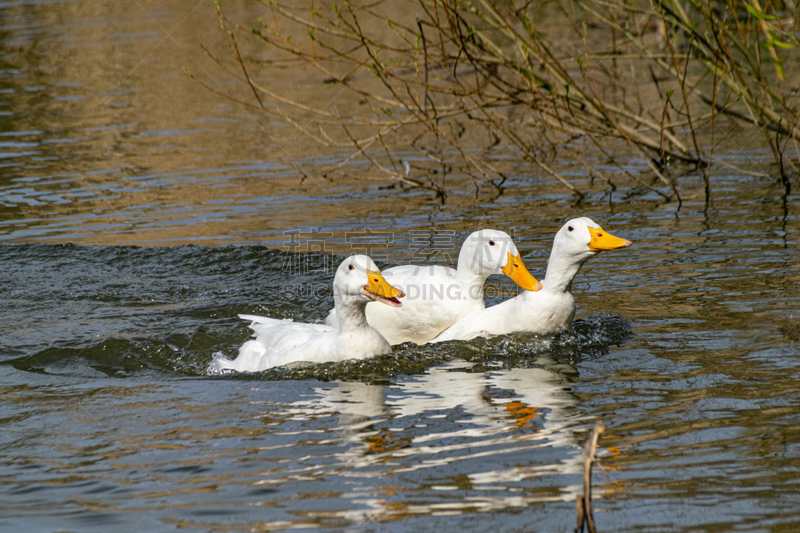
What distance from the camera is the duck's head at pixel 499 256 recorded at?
7797 millimetres

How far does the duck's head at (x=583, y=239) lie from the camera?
23.8 ft

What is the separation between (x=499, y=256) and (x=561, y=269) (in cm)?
64

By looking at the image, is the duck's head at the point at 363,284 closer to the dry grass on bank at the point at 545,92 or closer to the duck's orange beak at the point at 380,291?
the duck's orange beak at the point at 380,291

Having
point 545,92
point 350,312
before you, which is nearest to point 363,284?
point 350,312

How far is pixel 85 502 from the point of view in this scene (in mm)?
5004

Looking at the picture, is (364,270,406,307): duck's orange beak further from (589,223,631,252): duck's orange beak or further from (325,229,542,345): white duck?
(589,223,631,252): duck's orange beak

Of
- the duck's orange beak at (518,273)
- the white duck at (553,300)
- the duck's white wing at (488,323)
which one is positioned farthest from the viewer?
the duck's orange beak at (518,273)

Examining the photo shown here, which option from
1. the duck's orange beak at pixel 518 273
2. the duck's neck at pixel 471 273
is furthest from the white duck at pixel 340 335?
the duck's orange beak at pixel 518 273

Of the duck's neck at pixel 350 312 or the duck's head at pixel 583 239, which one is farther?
the duck's head at pixel 583 239

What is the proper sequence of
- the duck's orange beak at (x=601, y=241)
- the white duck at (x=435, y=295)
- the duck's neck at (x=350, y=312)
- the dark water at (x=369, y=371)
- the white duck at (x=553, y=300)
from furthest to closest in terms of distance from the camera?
the white duck at (x=435, y=295) → the white duck at (x=553, y=300) → the duck's orange beak at (x=601, y=241) → the duck's neck at (x=350, y=312) → the dark water at (x=369, y=371)

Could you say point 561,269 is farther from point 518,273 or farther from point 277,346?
point 277,346

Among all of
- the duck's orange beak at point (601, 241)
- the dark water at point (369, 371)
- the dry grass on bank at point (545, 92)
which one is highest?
the dry grass on bank at point (545, 92)

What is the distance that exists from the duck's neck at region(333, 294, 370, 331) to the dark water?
34 centimetres

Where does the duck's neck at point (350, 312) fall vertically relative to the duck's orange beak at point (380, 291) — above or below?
below
